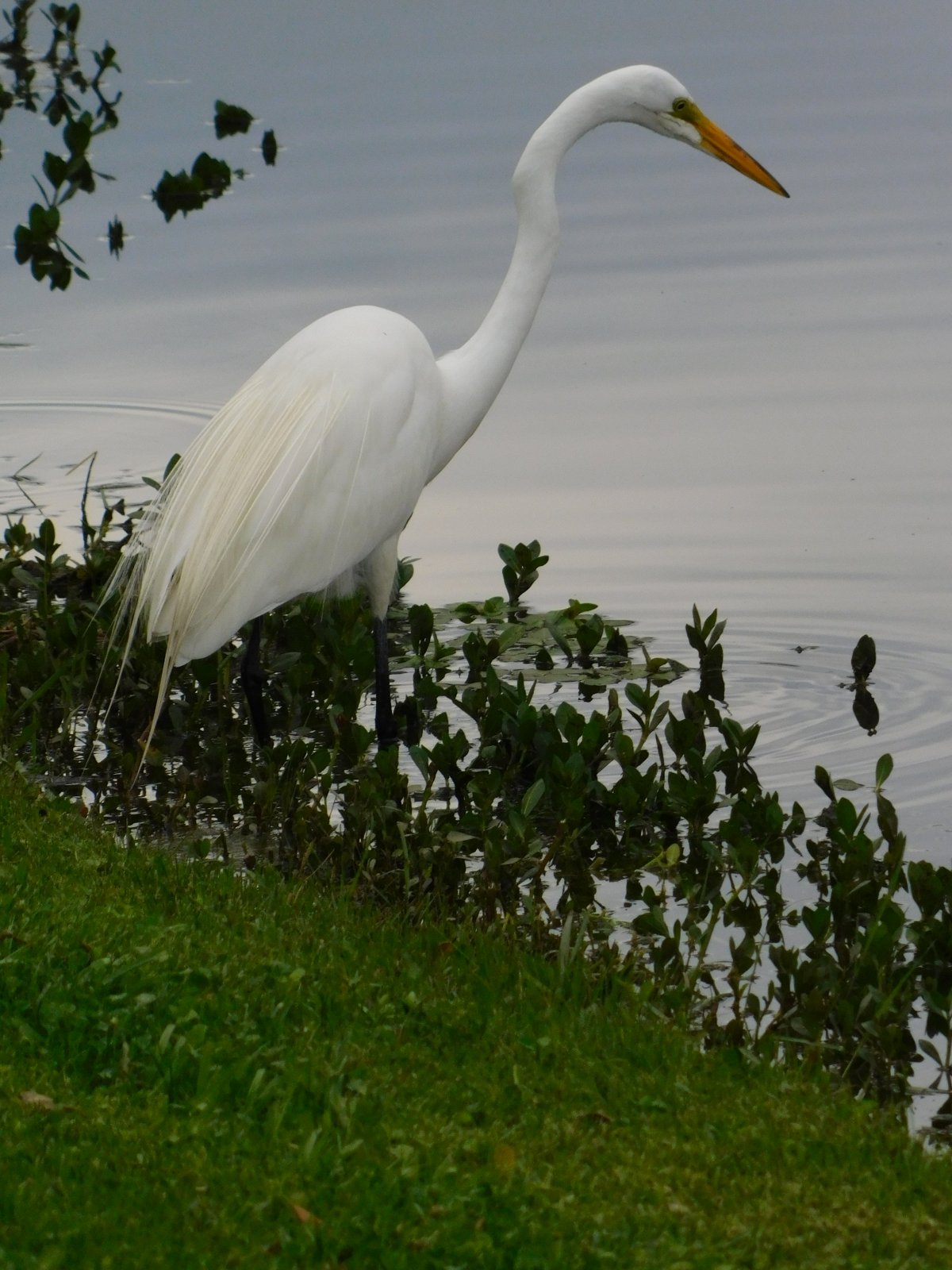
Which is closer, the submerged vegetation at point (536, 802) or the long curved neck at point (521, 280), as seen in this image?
the submerged vegetation at point (536, 802)

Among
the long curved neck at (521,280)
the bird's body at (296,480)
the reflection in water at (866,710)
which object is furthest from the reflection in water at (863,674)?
the bird's body at (296,480)

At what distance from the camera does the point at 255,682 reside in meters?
6.04

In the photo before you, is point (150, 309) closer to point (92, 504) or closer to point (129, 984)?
point (92, 504)

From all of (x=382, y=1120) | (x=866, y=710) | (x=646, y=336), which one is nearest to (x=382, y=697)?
(x=866, y=710)

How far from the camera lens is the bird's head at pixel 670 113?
662 centimetres

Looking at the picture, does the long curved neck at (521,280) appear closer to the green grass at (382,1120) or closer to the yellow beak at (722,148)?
the yellow beak at (722,148)

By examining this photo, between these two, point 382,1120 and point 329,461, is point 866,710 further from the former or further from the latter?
point 382,1120

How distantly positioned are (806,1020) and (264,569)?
2.30m

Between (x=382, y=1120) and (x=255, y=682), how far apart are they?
276 centimetres

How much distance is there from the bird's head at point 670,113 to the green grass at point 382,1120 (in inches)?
134

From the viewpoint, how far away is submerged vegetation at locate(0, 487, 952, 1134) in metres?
4.35

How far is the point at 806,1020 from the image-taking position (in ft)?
13.6

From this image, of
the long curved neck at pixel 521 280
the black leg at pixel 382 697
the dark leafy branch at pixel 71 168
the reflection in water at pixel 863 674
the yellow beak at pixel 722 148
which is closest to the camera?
the dark leafy branch at pixel 71 168

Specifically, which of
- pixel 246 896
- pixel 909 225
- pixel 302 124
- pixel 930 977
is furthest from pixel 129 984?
pixel 302 124
